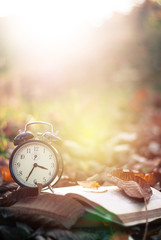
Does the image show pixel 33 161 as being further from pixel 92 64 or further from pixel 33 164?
pixel 92 64

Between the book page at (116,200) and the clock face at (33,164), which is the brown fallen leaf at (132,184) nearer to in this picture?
the book page at (116,200)

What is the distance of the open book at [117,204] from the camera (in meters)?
1.73

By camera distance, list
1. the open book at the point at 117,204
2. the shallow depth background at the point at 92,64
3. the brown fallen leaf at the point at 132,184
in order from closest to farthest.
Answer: the open book at the point at 117,204 < the brown fallen leaf at the point at 132,184 < the shallow depth background at the point at 92,64

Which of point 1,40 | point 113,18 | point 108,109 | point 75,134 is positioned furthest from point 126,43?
point 75,134

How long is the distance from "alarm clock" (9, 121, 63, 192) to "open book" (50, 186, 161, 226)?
136 millimetres

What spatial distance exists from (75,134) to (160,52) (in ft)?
26.7

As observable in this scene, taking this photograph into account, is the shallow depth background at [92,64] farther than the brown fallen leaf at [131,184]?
Yes

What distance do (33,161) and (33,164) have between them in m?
0.02

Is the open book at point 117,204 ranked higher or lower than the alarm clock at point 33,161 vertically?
lower

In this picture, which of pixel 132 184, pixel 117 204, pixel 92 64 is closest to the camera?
pixel 117 204

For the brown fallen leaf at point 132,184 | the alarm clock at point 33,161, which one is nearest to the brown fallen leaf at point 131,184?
the brown fallen leaf at point 132,184

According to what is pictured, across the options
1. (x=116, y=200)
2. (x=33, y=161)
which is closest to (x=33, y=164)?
(x=33, y=161)

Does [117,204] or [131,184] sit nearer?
[117,204]

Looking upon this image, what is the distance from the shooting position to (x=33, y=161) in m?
2.01
